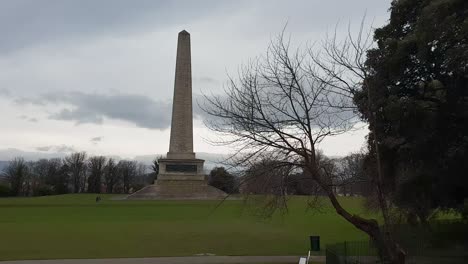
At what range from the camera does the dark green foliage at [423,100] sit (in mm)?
12938

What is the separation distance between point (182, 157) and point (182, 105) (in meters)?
6.80

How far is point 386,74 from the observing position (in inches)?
570

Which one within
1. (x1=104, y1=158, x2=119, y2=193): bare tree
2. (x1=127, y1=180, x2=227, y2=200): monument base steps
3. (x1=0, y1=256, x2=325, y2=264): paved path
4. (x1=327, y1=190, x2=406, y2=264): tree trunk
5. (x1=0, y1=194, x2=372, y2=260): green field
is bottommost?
(x1=0, y1=256, x2=325, y2=264): paved path

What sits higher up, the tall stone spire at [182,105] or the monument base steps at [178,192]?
the tall stone spire at [182,105]

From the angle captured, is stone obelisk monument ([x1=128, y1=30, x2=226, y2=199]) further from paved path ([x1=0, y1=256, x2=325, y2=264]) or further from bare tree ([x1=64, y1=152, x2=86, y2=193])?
bare tree ([x1=64, y1=152, x2=86, y2=193])

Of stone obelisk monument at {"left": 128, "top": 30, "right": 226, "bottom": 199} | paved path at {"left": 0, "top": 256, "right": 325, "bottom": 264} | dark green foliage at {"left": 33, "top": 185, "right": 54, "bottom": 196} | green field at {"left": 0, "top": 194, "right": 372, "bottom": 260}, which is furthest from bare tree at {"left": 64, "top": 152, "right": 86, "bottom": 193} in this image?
paved path at {"left": 0, "top": 256, "right": 325, "bottom": 264}

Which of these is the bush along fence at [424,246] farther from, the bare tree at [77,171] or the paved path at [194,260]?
the bare tree at [77,171]

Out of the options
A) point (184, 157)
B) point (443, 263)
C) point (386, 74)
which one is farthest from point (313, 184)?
point (184, 157)

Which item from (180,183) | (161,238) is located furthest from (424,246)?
(180,183)

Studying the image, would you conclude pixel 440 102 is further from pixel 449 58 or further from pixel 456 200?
pixel 456 200

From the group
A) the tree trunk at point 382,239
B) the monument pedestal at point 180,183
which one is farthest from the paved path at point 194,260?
the monument pedestal at point 180,183

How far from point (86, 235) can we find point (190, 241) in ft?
19.6

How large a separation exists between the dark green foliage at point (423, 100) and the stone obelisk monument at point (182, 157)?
47.8 m

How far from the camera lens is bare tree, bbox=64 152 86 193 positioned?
397 feet
